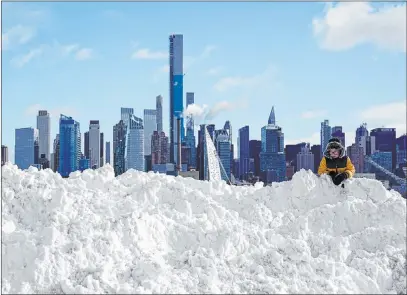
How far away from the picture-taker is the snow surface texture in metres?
4.13

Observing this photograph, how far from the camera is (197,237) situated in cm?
476

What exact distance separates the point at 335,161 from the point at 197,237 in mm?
2255

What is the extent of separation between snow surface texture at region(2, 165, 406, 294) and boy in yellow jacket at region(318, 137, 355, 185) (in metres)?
0.25

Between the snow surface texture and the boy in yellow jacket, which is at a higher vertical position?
the boy in yellow jacket

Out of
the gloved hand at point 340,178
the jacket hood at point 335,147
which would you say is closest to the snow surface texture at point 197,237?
the gloved hand at point 340,178

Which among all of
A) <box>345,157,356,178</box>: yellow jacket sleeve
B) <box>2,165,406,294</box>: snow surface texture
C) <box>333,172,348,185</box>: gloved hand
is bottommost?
<box>2,165,406,294</box>: snow surface texture

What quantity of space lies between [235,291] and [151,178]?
258 centimetres

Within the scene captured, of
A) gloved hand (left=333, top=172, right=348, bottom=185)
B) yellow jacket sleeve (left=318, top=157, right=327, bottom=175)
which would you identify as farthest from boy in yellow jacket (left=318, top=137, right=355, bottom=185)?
gloved hand (left=333, top=172, right=348, bottom=185)

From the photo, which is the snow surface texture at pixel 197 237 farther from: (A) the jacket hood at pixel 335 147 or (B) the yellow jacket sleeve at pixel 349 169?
(A) the jacket hood at pixel 335 147

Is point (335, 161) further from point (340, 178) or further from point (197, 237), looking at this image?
point (197, 237)

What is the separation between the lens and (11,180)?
541 centimetres

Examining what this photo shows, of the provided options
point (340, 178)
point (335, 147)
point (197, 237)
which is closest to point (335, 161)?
point (335, 147)

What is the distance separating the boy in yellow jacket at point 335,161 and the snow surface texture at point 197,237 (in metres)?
0.25

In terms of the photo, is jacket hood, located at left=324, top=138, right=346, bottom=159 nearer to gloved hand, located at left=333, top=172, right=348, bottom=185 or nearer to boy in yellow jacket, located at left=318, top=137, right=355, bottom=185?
boy in yellow jacket, located at left=318, top=137, right=355, bottom=185
